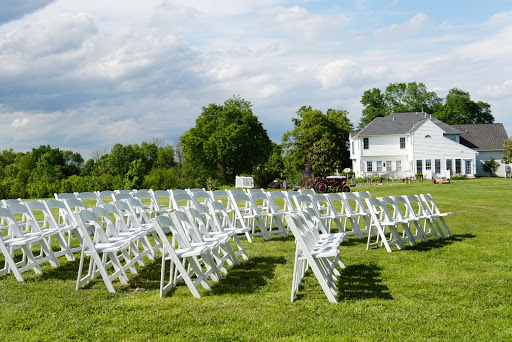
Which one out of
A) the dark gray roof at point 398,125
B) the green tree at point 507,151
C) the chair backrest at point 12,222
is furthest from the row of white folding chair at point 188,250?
the green tree at point 507,151

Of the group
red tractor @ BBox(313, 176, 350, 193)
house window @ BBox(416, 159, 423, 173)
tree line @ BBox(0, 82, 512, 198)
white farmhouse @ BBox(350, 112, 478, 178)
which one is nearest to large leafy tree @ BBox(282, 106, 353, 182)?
tree line @ BBox(0, 82, 512, 198)

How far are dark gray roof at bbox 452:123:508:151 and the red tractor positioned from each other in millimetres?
24686

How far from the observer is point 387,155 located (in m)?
42.8

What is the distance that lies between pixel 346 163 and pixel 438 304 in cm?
4554

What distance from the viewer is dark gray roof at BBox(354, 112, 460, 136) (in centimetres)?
4284

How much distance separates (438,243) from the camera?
933 cm

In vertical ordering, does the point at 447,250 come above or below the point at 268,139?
below

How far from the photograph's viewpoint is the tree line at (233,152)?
31.9 m

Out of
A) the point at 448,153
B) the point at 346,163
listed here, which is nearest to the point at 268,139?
the point at 346,163

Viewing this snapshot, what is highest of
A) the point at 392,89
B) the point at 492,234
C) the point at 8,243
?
the point at 392,89

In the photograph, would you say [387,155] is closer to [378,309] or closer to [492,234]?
[492,234]

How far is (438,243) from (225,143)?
38.8 m

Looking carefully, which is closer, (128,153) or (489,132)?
(489,132)

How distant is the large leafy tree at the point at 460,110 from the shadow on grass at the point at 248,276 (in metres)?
57.5
